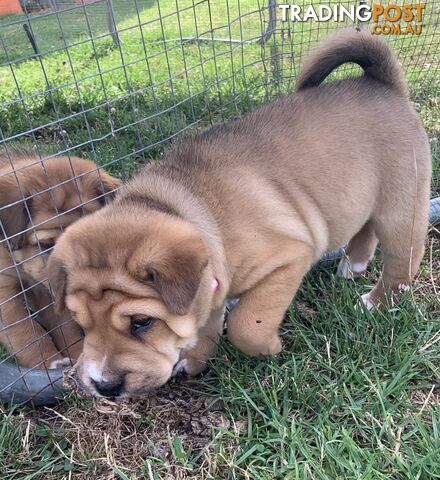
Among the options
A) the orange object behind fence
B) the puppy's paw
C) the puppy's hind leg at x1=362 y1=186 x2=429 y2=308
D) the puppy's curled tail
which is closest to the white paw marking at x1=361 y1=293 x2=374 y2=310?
the puppy's hind leg at x1=362 y1=186 x2=429 y2=308

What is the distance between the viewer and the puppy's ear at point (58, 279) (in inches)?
99.3

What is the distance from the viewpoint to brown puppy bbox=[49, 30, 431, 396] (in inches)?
93.8

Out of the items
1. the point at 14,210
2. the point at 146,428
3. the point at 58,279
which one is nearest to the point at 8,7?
the point at 14,210

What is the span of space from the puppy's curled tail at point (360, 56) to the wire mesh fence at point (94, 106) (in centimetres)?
72

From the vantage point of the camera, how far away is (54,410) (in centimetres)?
309

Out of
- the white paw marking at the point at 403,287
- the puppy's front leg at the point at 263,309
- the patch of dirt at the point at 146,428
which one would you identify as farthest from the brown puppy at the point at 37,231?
the white paw marking at the point at 403,287

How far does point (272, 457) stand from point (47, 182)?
186 centimetres

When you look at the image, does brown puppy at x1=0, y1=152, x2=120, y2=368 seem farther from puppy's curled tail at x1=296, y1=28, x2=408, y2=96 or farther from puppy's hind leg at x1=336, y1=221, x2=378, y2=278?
puppy's hind leg at x1=336, y1=221, x2=378, y2=278

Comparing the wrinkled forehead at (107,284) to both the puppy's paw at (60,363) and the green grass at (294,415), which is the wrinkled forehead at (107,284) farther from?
the puppy's paw at (60,363)

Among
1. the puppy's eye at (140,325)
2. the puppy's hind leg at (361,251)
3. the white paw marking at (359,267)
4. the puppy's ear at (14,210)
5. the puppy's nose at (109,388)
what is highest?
the puppy's ear at (14,210)

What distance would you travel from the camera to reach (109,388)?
2.39 m

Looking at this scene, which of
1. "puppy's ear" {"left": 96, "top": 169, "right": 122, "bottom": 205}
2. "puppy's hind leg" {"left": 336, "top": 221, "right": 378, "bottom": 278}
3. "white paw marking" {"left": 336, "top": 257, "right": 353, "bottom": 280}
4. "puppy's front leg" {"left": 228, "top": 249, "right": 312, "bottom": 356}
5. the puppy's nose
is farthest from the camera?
"puppy's hind leg" {"left": 336, "top": 221, "right": 378, "bottom": 278}

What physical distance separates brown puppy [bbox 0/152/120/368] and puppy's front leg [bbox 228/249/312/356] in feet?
3.24

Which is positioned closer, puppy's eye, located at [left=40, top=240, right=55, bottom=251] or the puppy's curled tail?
puppy's eye, located at [left=40, top=240, right=55, bottom=251]
